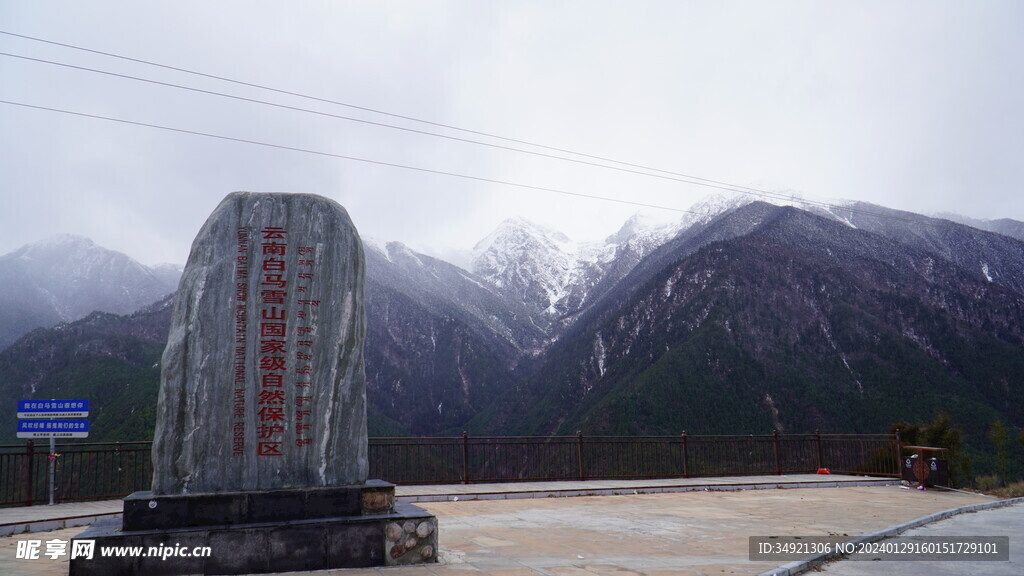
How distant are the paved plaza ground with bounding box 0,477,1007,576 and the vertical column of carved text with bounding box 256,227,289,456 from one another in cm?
109

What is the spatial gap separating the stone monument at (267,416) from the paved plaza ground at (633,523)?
31cm

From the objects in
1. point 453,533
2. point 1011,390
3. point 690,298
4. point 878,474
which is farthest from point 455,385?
point 453,533

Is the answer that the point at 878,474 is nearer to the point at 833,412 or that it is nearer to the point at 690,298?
the point at 833,412

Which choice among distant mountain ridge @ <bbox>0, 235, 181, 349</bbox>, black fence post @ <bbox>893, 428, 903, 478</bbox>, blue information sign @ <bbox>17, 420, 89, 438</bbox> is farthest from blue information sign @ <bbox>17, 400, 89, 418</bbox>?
distant mountain ridge @ <bbox>0, 235, 181, 349</bbox>

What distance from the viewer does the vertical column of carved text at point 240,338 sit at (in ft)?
20.3

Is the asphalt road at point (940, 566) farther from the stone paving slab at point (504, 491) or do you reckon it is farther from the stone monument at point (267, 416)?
the stone paving slab at point (504, 491)

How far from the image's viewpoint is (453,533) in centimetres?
781

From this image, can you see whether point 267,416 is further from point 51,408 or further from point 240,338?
point 51,408

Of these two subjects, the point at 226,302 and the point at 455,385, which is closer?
the point at 226,302

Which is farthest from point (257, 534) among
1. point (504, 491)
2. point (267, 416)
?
point (504, 491)

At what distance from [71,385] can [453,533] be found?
210 feet

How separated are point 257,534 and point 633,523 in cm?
474

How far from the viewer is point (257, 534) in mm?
5773

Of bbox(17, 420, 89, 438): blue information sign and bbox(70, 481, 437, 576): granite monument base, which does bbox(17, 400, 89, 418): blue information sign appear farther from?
bbox(70, 481, 437, 576): granite monument base
